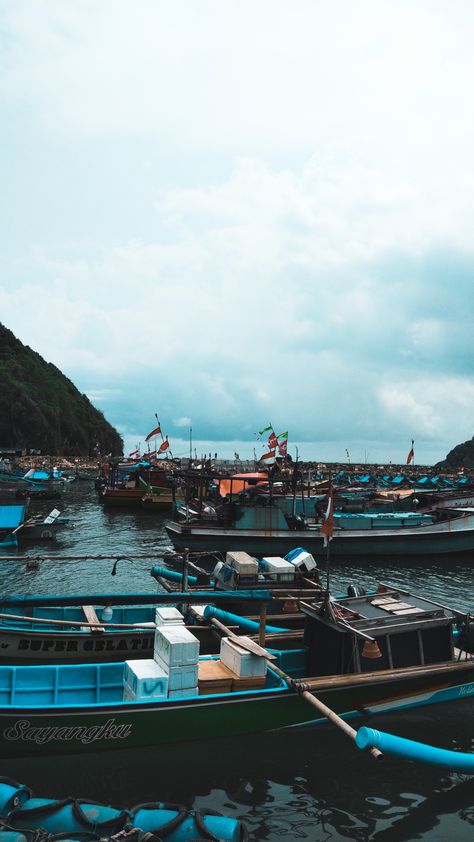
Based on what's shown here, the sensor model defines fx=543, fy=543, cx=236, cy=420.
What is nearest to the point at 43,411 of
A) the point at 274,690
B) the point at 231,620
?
the point at 231,620

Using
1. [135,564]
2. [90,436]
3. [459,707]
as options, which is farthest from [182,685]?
[90,436]

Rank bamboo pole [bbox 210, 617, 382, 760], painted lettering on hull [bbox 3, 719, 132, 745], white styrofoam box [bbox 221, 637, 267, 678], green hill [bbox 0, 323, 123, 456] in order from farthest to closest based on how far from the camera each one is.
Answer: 1. green hill [bbox 0, 323, 123, 456]
2. white styrofoam box [bbox 221, 637, 267, 678]
3. painted lettering on hull [bbox 3, 719, 132, 745]
4. bamboo pole [bbox 210, 617, 382, 760]

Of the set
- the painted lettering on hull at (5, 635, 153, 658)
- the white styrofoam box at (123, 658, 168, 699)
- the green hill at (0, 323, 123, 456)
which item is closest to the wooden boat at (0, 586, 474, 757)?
the white styrofoam box at (123, 658, 168, 699)

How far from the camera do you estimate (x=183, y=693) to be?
12438 millimetres

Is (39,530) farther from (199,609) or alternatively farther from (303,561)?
(303,561)

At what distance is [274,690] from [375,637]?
3045 mm

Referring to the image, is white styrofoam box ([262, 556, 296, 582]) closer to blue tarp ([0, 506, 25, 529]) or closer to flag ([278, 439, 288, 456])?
flag ([278, 439, 288, 456])

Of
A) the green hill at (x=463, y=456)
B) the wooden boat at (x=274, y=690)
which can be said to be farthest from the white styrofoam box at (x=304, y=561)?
the green hill at (x=463, y=456)

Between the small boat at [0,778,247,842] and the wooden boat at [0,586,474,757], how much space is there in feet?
7.58

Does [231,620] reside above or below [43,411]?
below

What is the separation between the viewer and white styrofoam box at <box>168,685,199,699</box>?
40.5ft

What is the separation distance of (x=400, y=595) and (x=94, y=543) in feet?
103

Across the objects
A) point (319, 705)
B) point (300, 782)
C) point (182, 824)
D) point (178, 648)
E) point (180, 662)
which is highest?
point (178, 648)

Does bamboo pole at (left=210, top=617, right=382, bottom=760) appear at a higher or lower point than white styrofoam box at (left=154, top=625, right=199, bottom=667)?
lower
